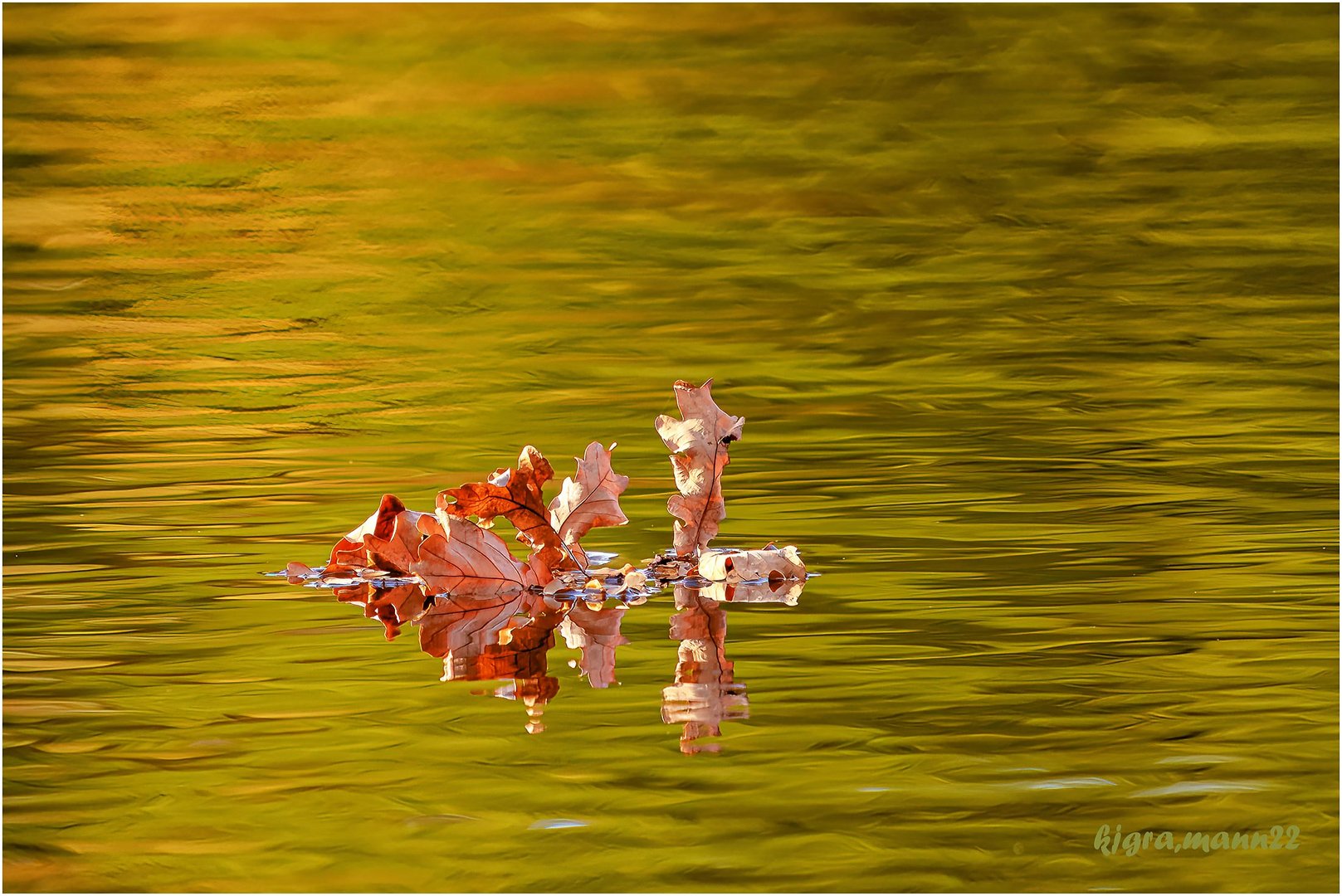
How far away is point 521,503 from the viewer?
3.95 metres

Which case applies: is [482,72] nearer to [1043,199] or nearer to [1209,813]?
[1043,199]

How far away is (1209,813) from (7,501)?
3683 millimetres

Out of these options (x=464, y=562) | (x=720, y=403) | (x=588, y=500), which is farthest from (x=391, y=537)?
(x=720, y=403)

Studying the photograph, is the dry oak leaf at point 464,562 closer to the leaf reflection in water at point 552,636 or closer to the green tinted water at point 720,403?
the leaf reflection in water at point 552,636

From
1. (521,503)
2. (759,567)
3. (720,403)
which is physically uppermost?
(720,403)

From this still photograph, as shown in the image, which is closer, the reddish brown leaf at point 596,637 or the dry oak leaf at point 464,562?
the reddish brown leaf at point 596,637

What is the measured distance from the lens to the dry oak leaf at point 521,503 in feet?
12.9

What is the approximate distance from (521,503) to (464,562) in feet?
0.56

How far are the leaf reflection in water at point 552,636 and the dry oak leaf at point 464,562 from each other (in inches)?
0.9

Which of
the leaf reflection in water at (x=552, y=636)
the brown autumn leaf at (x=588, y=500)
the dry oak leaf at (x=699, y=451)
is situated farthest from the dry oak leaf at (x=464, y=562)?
the dry oak leaf at (x=699, y=451)

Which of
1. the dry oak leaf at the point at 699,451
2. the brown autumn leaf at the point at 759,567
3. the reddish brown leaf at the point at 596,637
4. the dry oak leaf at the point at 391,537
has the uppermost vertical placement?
the dry oak leaf at the point at 699,451

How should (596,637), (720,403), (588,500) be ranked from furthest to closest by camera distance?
(720,403) < (588,500) < (596,637)

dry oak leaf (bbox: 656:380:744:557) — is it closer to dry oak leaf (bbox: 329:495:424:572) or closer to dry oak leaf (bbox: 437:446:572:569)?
dry oak leaf (bbox: 437:446:572:569)

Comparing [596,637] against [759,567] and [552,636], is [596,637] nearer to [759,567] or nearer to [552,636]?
[552,636]
